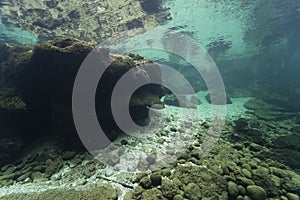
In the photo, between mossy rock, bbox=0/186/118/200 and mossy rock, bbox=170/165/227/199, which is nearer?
mossy rock, bbox=0/186/118/200

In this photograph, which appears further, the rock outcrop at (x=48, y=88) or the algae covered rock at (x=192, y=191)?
the rock outcrop at (x=48, y=88)

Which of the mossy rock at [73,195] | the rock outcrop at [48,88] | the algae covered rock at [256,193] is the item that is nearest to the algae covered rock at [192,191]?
the algae covered rock at [256,193]

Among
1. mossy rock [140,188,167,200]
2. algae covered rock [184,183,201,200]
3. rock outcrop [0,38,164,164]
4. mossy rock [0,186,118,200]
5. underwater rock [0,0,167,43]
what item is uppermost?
underwater rock [0,0,167,43]

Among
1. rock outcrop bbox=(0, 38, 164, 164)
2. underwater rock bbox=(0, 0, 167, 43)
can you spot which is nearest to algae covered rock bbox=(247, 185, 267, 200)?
rock outcrop bbox=(0, 38, 164, 164)

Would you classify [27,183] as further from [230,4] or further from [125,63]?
[230,4]

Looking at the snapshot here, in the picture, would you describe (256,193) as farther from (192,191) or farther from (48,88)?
(48,88)

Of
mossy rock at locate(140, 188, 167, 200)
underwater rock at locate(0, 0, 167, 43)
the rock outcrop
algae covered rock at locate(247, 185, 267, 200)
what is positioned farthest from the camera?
underwater rock at locate(0, 0, 167, 43)

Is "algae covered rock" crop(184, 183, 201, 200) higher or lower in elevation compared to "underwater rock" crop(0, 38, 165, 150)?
lower

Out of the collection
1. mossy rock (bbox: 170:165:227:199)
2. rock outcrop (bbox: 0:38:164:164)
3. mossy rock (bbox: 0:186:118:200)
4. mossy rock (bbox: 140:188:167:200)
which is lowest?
mossy rock (bbox: 0:186:118:200)

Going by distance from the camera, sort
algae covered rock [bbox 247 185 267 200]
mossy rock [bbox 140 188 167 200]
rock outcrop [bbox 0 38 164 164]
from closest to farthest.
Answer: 1. mossy rock [bbox 140 188 167 200]
2. algae covered rock [bbox 247 185 267 200]
3. rock outcrop [bbox 0 38 164 164]

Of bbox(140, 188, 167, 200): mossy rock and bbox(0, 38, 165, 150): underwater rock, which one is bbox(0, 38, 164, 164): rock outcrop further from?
bbox(140, 188, 167, 200): mossy rock

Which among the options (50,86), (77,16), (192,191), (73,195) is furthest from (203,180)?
(77,16)

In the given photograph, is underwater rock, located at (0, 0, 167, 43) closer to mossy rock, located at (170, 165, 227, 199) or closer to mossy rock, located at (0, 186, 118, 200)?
mossy rock, located at (170, 165, 227, 199)

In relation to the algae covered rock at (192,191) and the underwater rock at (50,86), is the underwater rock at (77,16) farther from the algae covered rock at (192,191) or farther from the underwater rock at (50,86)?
the algae covered rock at (192,191)
